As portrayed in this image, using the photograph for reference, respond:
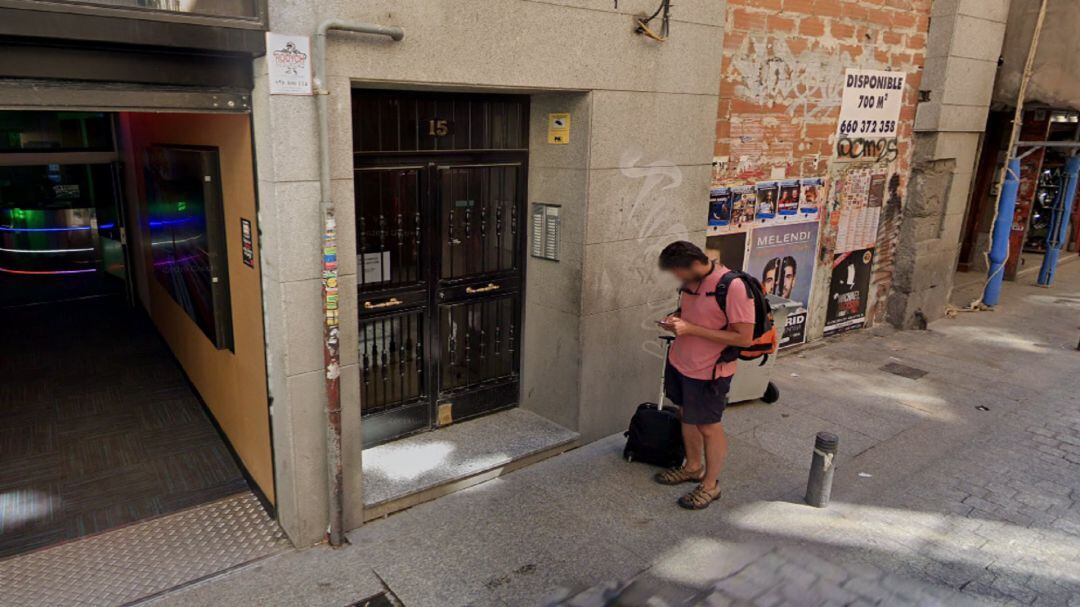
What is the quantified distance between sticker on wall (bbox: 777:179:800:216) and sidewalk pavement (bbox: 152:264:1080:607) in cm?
219

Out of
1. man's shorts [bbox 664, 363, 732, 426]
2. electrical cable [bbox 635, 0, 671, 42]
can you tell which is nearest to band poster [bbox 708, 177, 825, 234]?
electrical cable [bbox 635, 0, 671, 42]

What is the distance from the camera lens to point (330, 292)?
13.9ft

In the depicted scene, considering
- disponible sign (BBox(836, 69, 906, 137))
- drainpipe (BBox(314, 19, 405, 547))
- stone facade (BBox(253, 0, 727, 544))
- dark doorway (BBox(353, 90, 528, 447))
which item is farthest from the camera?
disponible sign (BBox(836, 69, 906, 137))

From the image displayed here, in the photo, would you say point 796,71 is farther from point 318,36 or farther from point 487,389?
point 318,36

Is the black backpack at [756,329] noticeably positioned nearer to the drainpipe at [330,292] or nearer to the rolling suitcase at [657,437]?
the rolling suitcase at [657,437]

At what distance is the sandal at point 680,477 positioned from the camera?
214 inches

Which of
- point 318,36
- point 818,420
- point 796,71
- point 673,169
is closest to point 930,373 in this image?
point 818,420

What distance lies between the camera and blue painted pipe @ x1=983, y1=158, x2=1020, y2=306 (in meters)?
10.7

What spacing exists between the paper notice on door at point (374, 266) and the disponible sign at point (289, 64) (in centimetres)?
154

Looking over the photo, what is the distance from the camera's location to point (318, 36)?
3.99 metres

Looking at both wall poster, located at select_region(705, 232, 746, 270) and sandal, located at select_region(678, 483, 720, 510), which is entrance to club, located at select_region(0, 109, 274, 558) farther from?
wall poster, located at select_region(705, 232, 746, 270)

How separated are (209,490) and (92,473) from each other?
0.97 m

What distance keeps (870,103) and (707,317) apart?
5.50 meters

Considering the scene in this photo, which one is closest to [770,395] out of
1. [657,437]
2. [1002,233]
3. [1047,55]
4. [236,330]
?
[657,437]
